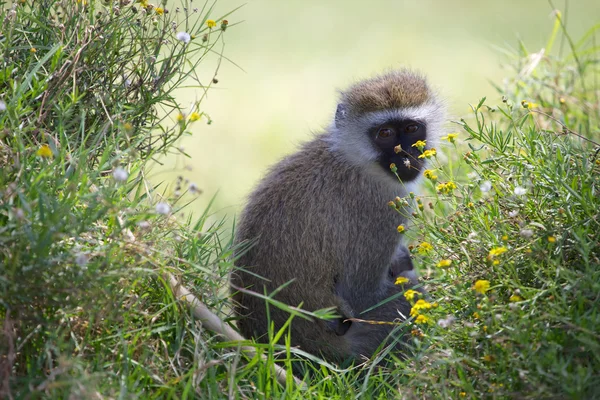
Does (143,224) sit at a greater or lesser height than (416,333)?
lesser

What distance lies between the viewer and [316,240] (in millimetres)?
4023

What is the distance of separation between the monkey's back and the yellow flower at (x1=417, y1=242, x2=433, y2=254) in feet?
2.47

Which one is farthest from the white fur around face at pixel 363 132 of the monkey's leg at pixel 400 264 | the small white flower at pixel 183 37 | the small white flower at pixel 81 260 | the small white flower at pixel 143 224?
the small white flower at pixel 81 260

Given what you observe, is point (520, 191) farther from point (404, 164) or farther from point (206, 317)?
point (206, 317)

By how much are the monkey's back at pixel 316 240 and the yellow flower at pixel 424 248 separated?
754 millimetres

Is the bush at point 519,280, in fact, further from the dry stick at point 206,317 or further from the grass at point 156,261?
the dry stick at point 206,317

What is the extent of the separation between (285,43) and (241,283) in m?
7.79

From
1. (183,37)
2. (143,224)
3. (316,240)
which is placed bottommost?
(143,224)

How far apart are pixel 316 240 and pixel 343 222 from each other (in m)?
0.26

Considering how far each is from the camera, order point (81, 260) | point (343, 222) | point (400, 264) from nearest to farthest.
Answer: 1. point (81, 260)
2. point (343, 222)
3. point (400, 264)

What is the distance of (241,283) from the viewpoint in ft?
12.9

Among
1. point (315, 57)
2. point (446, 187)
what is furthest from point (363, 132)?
point (315, 57)

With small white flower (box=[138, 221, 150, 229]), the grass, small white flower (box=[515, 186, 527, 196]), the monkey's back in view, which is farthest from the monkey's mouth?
small white flower (box=[138, 221, 150, 229])

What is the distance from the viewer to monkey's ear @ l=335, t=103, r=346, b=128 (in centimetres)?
457
